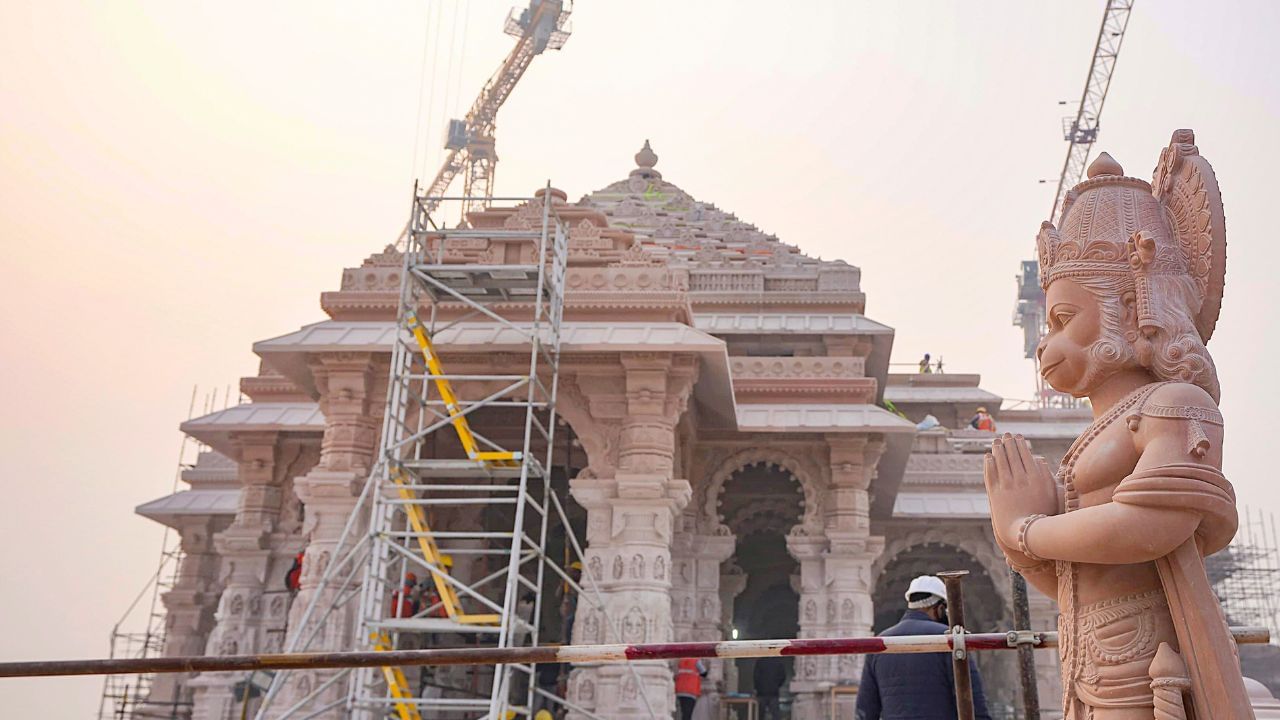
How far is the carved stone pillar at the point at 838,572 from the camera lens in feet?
43.7

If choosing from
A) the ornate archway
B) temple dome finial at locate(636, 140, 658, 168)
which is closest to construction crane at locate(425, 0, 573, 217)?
temple dome finial at locate(636, 140, 658, 168)

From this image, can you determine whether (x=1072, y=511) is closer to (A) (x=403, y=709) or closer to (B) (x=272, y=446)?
(A) (x=403, y=709)

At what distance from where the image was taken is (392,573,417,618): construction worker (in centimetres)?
1060

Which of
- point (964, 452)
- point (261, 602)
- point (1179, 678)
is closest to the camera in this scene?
point (1179, 678)

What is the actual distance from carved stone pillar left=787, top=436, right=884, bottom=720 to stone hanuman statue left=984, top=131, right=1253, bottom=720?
32.9 feet

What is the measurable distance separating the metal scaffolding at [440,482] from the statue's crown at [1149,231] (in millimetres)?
6801

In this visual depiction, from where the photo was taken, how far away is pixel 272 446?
16391 mm

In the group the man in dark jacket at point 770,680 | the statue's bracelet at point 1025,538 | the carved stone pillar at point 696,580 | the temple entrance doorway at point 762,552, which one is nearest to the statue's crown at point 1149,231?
the statue's bracelet at point 1025,538

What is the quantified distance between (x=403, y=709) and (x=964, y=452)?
12.4 meters

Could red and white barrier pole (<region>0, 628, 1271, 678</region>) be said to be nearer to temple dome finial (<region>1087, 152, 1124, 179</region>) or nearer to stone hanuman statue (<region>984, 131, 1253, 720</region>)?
stone hanuman statue (<region>984, 131, 1253, 720</region>)

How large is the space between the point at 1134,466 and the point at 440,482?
34.8ft

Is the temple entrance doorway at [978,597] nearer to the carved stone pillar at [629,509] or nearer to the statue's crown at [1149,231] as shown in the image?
the carved stone pillar at [629,509]

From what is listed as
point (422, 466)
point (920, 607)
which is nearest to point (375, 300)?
point (422, 466)

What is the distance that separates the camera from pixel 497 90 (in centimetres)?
5659
